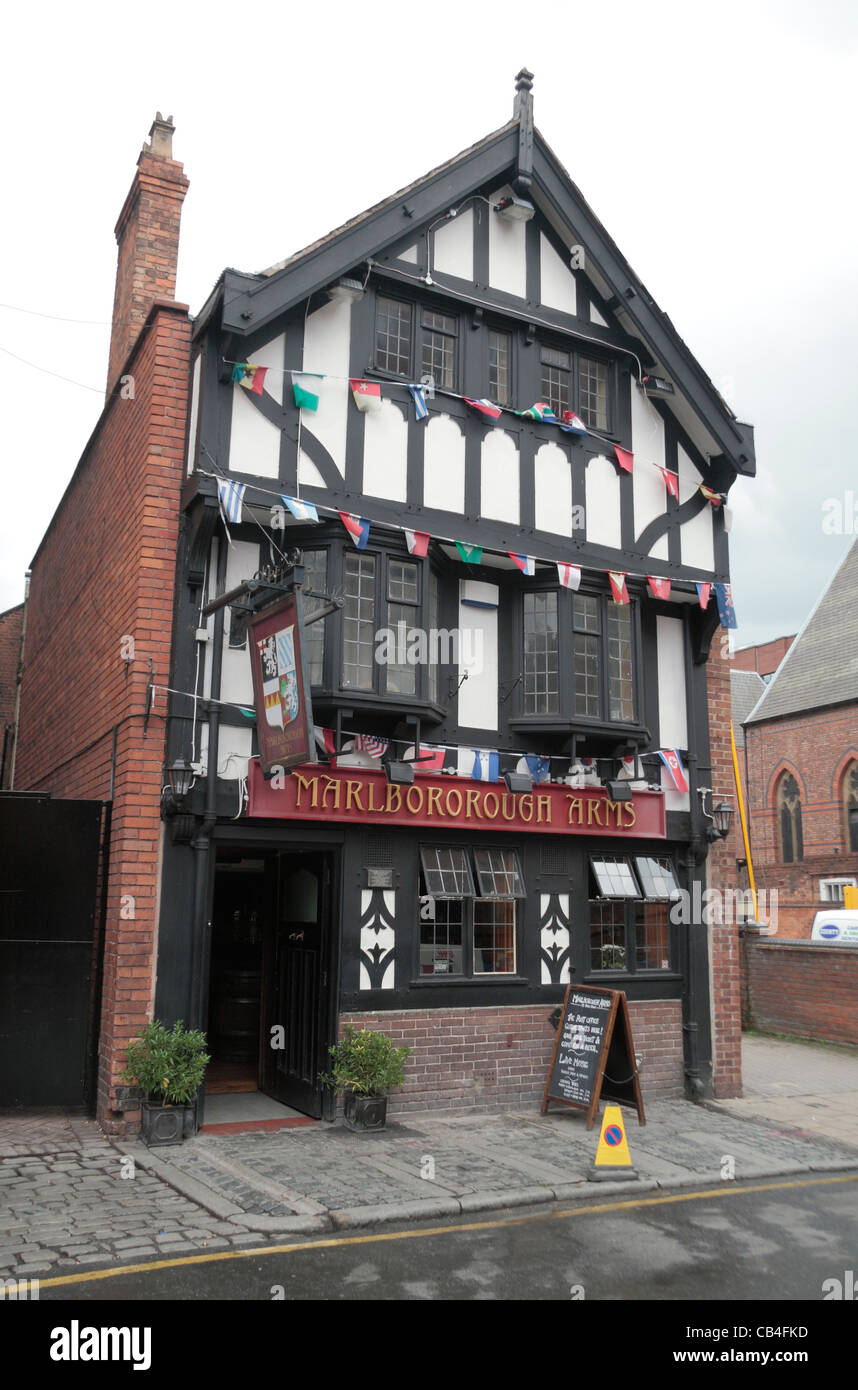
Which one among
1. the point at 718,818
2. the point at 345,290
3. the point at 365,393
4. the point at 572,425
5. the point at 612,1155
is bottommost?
the point at 612,1155

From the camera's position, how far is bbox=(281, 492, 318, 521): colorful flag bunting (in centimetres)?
1092

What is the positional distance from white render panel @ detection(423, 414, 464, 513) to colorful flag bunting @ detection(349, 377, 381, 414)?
0.80 meters

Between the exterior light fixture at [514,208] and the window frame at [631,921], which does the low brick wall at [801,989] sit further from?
the exterior light fixture at [514,208]

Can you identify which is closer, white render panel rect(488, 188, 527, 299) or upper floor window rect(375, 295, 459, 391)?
upper floor window rect(375, 295, 459, 391)

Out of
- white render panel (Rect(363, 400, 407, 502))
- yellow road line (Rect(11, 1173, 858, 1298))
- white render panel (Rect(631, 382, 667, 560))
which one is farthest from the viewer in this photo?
white render panel (Rect(631, 382, 667, 560))

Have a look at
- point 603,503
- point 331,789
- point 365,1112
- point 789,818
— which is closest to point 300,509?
point 331,789

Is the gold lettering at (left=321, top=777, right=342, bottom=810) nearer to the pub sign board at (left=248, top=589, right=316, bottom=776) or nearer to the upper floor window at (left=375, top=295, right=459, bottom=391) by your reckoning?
the pub sign board at (left=248, top=589, right=316, bottom=776)

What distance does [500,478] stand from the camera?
504 inches

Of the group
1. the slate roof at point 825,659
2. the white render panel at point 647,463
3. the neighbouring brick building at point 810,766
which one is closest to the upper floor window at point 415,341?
the white render panel at point 647,463

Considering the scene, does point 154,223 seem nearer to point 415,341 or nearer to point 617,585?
point 415,341

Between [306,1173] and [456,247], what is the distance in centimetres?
1081

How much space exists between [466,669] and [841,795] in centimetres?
2601

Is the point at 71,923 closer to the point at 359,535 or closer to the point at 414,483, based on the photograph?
the point at 359,535

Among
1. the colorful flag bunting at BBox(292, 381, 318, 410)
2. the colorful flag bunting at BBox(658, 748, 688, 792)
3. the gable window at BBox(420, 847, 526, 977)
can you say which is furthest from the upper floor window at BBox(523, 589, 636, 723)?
the colorful flag bunting at BBox(292, 381, 318, 410)
